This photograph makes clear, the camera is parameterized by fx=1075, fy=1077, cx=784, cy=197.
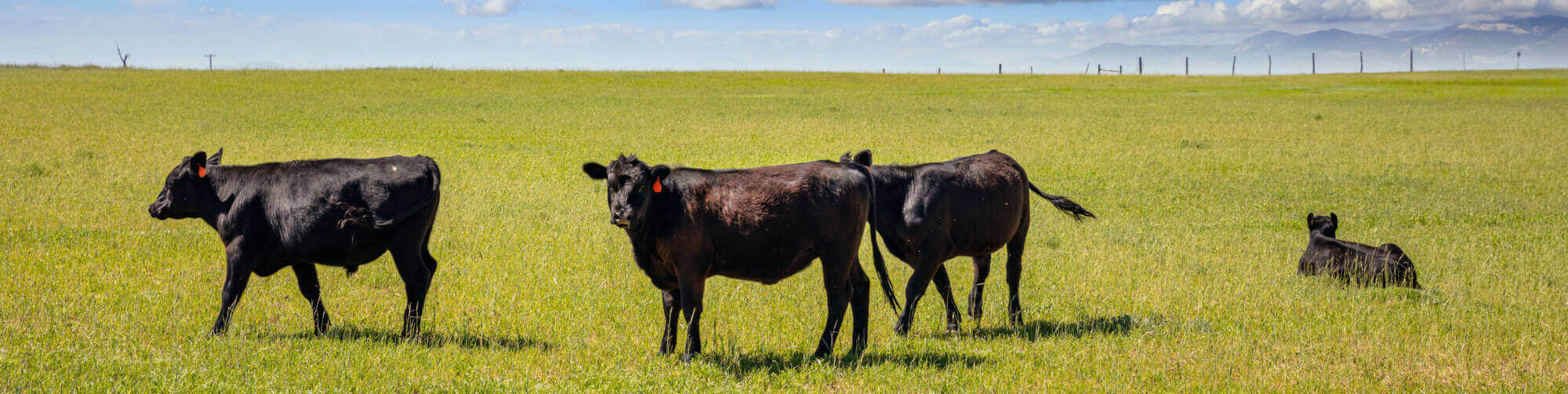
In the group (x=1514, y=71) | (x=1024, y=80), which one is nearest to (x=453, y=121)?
(x=1024, y=80)

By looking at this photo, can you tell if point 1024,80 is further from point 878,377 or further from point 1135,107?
point 878,377

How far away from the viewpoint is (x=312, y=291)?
898cm

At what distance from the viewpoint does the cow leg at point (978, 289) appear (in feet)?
32.8

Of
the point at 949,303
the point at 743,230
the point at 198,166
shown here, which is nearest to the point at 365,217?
the point at 198,166

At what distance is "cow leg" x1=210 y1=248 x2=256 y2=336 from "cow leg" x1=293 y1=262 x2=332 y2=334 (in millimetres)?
476

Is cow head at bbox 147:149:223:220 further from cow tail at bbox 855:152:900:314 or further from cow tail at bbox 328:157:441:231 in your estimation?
cow tail at bbox 855:152:900:314

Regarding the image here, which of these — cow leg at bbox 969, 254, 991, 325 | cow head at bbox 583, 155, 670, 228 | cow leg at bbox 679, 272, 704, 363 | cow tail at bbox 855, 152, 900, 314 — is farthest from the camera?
cow leg at bbox 969, 254, 991, 325

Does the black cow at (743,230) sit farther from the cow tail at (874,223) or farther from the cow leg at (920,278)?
the cow leg at (920,278)

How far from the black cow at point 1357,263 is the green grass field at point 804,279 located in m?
0.28

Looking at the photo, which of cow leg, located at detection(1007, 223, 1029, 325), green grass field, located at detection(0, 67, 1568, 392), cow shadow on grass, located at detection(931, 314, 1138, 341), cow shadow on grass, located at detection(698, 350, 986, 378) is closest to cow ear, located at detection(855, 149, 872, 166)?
green grass field, located at detection(0, 67, 1568, 392)

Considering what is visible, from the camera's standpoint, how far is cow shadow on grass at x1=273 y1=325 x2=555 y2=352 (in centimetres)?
846

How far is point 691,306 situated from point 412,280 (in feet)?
7.89

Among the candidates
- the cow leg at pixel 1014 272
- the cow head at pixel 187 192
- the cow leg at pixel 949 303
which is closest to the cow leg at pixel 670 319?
the cow leg at pixel 949 303

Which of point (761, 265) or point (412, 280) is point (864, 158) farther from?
point (412, 280)
